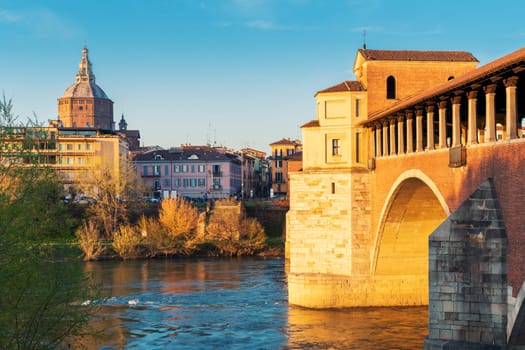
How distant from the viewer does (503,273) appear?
1791cm

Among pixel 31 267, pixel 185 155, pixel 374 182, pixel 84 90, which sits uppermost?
pixel 84 90

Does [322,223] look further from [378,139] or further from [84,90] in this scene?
[84,90]

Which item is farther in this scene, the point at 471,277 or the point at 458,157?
the point at 458,157

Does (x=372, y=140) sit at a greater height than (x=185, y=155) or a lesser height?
lesser

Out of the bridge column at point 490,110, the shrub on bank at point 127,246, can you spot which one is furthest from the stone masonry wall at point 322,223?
the shrub on bank at point 127,246

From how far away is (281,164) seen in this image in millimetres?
106562

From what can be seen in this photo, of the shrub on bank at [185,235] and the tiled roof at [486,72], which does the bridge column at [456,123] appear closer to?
the tiled roof at [486,72]

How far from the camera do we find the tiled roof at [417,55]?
33500mm

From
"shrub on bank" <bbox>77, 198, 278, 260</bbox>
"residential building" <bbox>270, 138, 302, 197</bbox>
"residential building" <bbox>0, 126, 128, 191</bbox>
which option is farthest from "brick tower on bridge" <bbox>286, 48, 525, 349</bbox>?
"residential building" <bbox>270, 138, 302, 197</bbox>

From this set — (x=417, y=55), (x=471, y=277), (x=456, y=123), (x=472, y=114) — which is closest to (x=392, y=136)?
(x=417, y=55)

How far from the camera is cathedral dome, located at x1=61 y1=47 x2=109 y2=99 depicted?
14000 centimetres

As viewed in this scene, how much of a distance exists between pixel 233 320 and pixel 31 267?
15904mm

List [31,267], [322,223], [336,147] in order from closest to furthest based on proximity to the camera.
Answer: [31,267]
[322,223]
[336,147]

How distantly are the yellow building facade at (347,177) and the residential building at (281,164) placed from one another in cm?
6887
